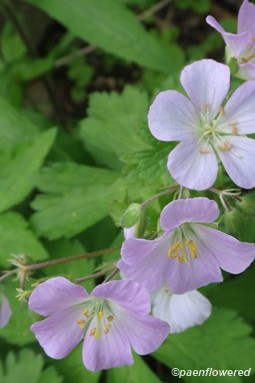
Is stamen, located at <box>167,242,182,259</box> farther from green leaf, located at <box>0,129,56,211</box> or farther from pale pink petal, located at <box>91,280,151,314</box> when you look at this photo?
green leaf, located at <box>0,129,56,211</box>

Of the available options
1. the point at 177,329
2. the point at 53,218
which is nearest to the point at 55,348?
the point at 177,329

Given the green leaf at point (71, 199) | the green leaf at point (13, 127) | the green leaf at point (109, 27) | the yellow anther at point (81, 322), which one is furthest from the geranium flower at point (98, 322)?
the green leaf at point (109, 27)

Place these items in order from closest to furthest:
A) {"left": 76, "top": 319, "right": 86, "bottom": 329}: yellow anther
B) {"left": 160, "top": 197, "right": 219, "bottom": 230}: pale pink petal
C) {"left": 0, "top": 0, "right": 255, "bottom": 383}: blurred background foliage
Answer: {"left": 160, "top": 197, "right": 219, "bottom": 230}: pale pink petal, {"left": 76, "top": 319, "right": 86, "bottom": 329}: yellow anther, {"left": 0, "top": 0, "right": 255, "bottom": 383}: blurred background foliage

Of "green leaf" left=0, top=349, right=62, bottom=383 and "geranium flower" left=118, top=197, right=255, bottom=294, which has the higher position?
"geranium flower" left=118, top=197, right=255, bottom=294

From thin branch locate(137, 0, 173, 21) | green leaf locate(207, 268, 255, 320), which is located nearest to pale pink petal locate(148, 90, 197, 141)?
green leaf locate(207, 268, 255, 320)

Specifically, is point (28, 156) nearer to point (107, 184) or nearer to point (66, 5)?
point (107, 184)

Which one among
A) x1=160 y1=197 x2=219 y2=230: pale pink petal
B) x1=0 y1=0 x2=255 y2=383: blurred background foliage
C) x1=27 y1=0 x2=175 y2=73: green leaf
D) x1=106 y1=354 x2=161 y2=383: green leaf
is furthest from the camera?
x1=27 y1=0 x2=175 y2=73: green leaf

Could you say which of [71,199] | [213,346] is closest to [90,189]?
[71,199]
